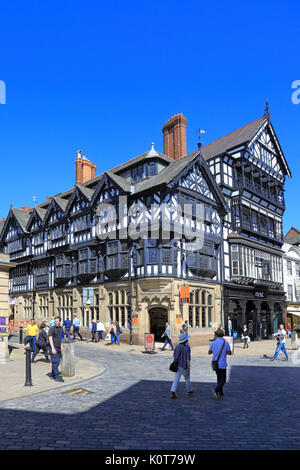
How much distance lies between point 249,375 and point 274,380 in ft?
3.91

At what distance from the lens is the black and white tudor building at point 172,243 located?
25.1m

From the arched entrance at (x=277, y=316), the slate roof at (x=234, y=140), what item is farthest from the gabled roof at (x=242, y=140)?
the arched entrance at (x=277, y=316)

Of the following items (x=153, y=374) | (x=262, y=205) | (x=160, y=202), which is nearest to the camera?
(x=153, y=374)

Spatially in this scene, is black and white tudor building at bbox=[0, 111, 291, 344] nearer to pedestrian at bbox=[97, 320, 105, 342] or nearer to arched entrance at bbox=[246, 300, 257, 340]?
arched entrance at bbox=[246, 300, 257, 340]

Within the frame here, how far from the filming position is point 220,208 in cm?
3006

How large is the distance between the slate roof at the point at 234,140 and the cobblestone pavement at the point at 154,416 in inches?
912

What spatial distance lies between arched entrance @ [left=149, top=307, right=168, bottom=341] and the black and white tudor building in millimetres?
78

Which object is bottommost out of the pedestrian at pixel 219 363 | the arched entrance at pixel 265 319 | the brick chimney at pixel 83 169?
the arched entrance at pixel 265 319

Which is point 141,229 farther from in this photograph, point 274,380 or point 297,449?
point 297,449

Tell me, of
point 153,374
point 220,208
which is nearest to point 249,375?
point 153,374

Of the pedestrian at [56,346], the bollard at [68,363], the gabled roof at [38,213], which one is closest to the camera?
the pedestrian at [56,346]

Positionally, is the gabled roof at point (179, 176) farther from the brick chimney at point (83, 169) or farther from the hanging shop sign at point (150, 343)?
the brick chimney at point (83, 169)

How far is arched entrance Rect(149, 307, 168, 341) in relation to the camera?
86.5 ft

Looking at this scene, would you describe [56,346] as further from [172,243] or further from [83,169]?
[83,169]
